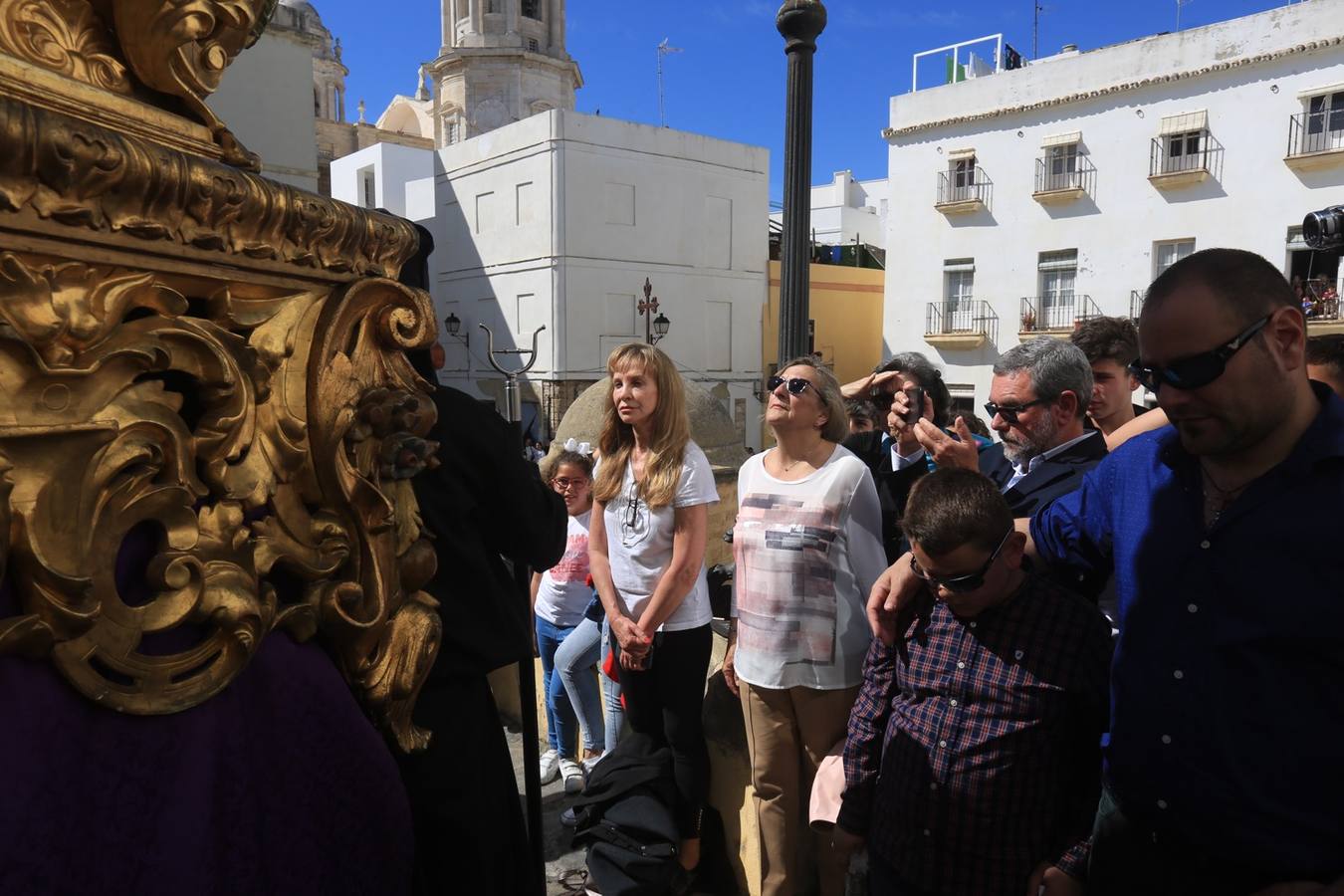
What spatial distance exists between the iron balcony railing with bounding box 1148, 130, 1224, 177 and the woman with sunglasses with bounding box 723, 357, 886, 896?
56.9ft

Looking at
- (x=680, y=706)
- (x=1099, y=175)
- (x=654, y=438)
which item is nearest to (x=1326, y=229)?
(x=654, y=438)

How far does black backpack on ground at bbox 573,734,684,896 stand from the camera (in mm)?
2682

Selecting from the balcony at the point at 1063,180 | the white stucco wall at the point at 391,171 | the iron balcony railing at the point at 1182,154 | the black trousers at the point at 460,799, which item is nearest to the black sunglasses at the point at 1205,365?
the black trousers at the point at 460,799

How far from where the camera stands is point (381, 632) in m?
1.12

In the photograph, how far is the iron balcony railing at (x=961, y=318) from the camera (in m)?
19.2

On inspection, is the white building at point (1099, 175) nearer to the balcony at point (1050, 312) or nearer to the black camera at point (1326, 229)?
the balcony at point (1050, 312)

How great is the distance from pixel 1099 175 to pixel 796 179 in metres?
16.1

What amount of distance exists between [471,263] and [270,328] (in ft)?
69.8

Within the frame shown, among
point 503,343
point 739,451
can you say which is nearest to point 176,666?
point 739,451

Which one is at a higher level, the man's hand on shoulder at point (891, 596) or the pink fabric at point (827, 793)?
the man's hand on shoulder at point (891, 596)

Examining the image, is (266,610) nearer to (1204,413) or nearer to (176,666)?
(176,666)

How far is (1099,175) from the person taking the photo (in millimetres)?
17688

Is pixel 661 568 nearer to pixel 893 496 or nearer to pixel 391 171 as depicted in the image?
pixel 893 496

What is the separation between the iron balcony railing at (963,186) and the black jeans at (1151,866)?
762 inches
